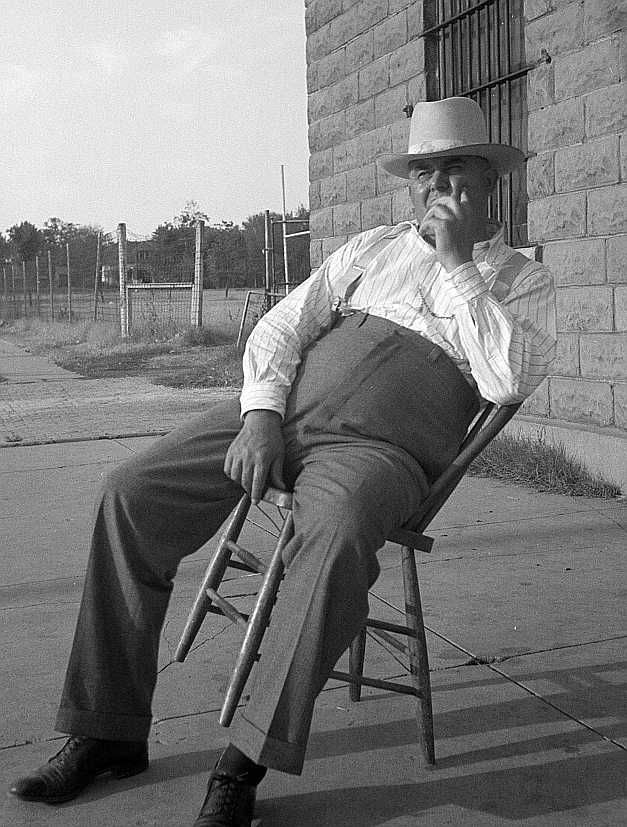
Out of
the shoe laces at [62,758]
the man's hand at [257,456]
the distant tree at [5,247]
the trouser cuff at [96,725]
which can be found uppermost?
the distant tree at [5,247]

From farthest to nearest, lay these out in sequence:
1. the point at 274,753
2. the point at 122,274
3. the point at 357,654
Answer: the point at 122,274 < the point at 357,654 < the point at 274,753

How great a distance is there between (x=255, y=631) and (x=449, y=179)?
4.50ft

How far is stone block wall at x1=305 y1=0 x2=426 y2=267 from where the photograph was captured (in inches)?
281

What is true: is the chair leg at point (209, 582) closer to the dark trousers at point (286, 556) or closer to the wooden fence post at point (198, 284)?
the dark trousers at point (286, 556)

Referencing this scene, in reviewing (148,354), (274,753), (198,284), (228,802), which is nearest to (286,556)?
(274,753)

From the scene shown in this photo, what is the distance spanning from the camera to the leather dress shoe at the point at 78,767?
238 cm

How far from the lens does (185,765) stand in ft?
8.41

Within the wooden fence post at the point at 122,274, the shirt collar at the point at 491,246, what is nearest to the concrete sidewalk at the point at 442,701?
the shirt collar at the point at 491,246

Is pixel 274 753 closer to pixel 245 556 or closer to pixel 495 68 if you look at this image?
pixel 245 556

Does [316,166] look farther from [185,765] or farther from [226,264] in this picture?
[226,264]

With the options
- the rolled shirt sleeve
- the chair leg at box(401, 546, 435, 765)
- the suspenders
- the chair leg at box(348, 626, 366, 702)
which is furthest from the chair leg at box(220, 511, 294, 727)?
the suspenders

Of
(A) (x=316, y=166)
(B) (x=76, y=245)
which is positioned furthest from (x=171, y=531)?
(B) (x=76, y=245)

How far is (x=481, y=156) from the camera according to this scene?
2.91m

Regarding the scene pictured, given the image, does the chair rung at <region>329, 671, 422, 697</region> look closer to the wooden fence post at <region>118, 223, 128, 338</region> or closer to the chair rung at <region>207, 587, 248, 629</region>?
the chair rung at <region>207, 587, 248, 629</region>
